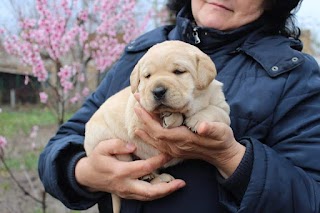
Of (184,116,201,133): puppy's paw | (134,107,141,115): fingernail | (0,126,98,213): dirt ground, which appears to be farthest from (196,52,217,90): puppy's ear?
(0,126,98,213): dirt ground

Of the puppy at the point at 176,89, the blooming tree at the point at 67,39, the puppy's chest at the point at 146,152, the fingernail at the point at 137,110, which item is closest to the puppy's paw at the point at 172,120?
the puppy at the point at 176,89

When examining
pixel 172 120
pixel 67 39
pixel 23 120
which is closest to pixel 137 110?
pixel 172 120

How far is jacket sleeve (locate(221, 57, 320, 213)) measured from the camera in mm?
1828

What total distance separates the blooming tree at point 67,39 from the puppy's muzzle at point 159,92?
3.24 m

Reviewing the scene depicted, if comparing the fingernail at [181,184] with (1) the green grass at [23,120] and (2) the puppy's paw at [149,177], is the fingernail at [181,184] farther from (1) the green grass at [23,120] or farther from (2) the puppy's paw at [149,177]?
(1) the green grass at [23,120]

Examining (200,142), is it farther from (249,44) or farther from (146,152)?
(249,44)

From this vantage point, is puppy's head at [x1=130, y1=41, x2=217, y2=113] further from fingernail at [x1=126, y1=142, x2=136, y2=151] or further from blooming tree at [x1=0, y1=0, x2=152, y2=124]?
blooming tree at [x1=0, y1=0, x2=152, y2=124]

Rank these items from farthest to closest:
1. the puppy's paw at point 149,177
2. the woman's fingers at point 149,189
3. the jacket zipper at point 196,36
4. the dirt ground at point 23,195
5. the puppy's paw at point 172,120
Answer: the dirt ground at point 23,195
the jacket zipper at point 196,36
the puppy's paw at point 149,177
the woman's fingers at point 149,189
the puppy's paw at point 172,120

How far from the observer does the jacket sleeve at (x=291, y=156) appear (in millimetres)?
1828

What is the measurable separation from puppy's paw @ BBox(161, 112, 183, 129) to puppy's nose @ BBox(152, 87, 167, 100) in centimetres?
12

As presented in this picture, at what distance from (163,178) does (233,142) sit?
37cm

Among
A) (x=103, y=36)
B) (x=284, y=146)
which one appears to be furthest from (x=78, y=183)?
(x=103, y=36)

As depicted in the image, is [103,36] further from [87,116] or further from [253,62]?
[253,62]

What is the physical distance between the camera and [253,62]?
7.10ft
